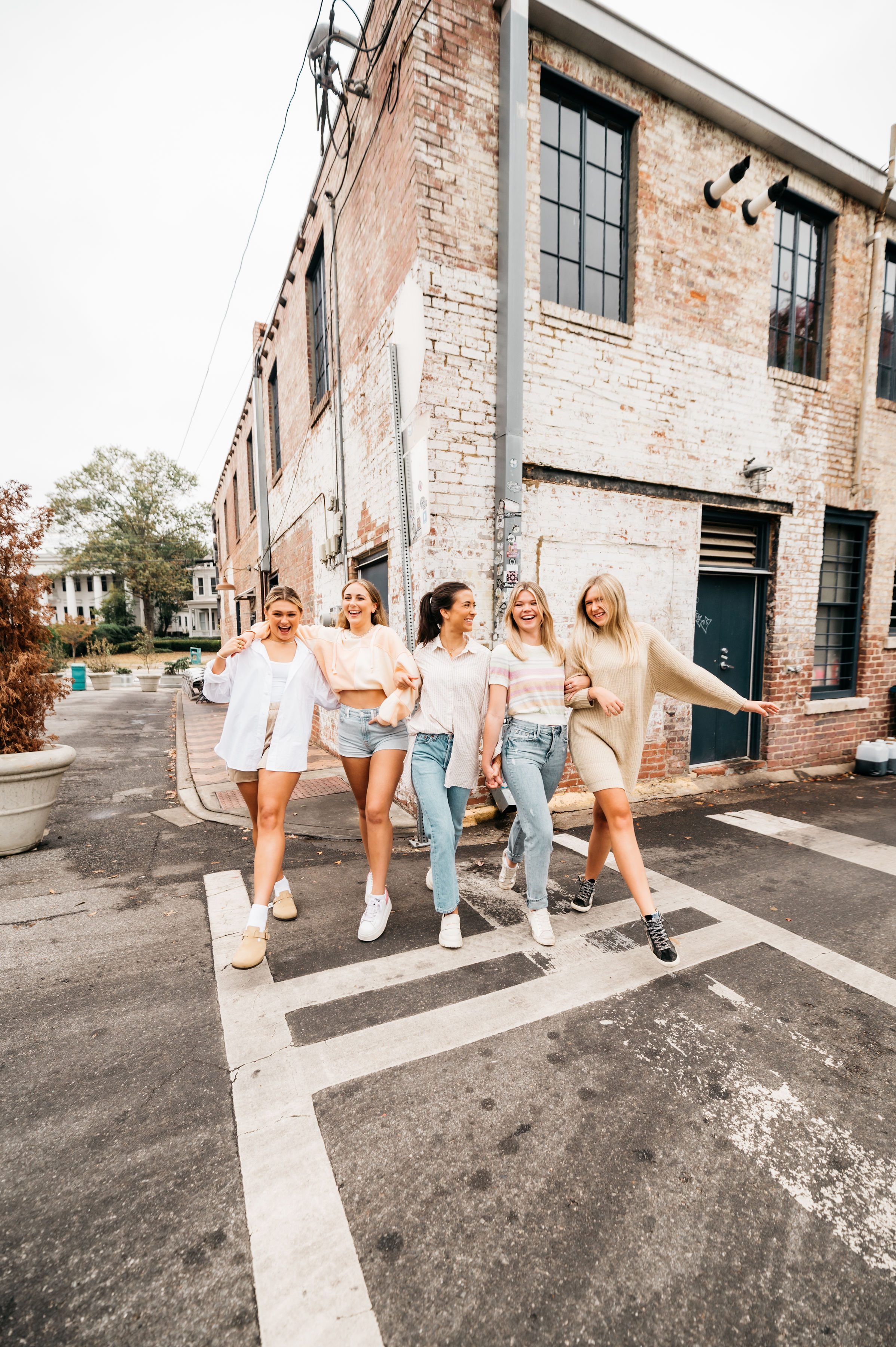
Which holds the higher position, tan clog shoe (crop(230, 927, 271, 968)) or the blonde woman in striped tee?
the blonde woman in striped tee

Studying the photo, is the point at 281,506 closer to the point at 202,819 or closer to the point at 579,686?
the point at 202,819

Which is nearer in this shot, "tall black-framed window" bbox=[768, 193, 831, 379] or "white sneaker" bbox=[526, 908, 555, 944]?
"white sneaker" bbox=[526, 908, 555, 944]


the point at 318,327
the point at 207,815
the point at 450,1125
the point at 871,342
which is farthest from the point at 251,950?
the point at 871,342

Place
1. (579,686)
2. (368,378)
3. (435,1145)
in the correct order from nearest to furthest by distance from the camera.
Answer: (435,1145) → (579,686) → (368,378)

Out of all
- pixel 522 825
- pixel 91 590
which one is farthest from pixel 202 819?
pixel 91 590

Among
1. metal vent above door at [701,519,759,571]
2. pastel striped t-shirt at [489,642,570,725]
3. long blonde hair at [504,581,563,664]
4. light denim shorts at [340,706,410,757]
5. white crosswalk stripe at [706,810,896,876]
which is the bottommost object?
white crosswalk stripe at [706,810,896,876]

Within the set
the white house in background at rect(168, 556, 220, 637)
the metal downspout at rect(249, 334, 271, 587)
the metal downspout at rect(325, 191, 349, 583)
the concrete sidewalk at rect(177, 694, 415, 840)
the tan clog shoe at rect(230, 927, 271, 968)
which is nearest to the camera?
the tan clog shoe at rect(230, 927, 271, 968)

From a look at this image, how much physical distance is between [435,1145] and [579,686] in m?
2.09

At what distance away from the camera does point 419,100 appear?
4562 millimetres

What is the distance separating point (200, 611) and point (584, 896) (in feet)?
197

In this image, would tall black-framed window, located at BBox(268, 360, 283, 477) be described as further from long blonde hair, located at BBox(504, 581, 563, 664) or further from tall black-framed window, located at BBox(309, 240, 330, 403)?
long blonde hair, located at BBox(504, 581, 563, 664)

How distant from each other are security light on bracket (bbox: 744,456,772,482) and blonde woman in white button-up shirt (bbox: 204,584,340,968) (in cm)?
552

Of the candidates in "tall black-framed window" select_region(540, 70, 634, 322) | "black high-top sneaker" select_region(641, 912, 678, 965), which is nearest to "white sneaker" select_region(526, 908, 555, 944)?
"black high-top sneaker" select_region(641, 912, 678, 965)

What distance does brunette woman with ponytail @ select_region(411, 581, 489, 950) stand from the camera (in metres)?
3.09
